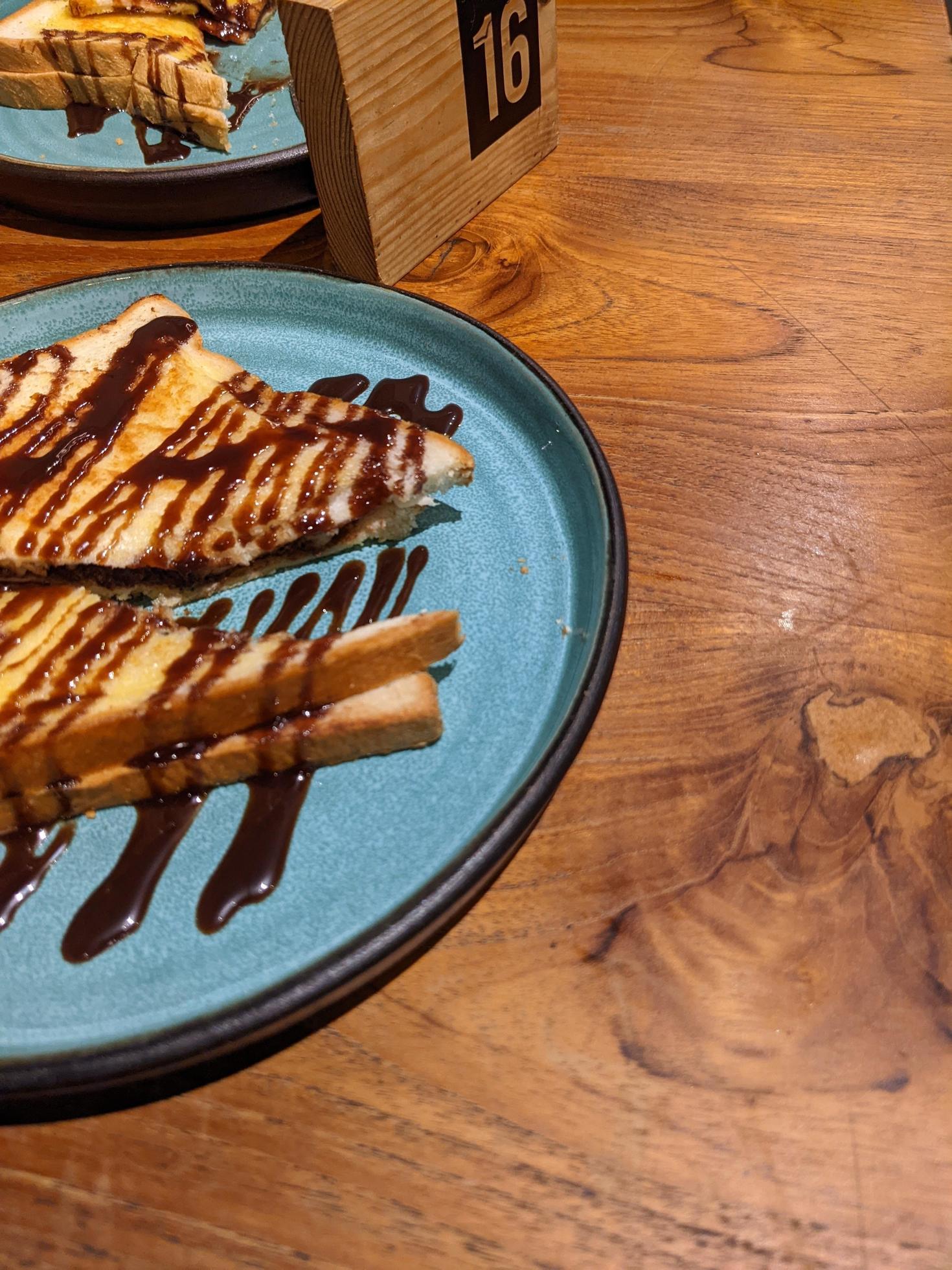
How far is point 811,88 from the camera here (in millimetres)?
2797

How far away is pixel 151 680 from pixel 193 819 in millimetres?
247

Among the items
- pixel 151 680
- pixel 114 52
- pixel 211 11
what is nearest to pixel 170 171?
pixel 114 52

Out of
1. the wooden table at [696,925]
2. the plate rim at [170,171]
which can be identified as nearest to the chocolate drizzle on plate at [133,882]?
the wooden table at [696,925]

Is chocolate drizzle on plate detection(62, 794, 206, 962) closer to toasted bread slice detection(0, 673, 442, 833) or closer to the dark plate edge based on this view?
toasted bread slice detection(0, 673, 442, 833)

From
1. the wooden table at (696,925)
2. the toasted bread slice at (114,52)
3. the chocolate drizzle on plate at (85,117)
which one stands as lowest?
the wooden table at (696,925)

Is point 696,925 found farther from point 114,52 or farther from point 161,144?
point 114,52

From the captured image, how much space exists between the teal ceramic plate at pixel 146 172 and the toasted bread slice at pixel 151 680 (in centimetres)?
133

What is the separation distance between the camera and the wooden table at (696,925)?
1.12 m

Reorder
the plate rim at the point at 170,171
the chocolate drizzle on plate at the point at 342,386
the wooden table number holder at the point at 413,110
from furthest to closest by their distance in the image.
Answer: the plate rim at the point at 170,171 < the chocolate drizzle on plate at the point at 342,386 < the wooden table number holder at the point at 413,110

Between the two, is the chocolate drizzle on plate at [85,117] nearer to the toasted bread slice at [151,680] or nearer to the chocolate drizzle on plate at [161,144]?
the chocolate drizzle on plate at [161,144]

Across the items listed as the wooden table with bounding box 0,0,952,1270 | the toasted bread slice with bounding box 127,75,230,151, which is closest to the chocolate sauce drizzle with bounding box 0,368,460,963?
the wooden table with bounding box 0,0,952,1270

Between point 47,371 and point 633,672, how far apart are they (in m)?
1.41

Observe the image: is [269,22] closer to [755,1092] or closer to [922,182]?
[922,182]

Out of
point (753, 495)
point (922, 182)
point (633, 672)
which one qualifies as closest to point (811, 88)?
point (922, 182)
